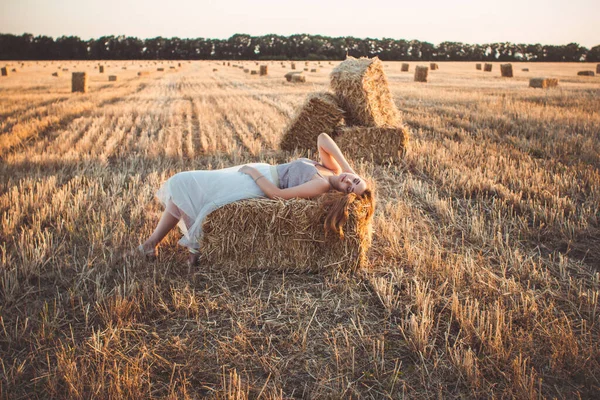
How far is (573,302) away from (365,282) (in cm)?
145

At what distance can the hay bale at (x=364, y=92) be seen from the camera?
726 cm

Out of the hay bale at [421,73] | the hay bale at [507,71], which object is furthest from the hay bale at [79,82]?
the hay bale at [507,71]

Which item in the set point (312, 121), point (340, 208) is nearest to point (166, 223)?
point (340, 208)

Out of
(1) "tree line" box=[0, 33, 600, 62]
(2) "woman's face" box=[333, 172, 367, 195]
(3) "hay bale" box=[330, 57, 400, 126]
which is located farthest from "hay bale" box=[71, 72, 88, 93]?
(1) "tree line" box=[0, 33, 600, 62]

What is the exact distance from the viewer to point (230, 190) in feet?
11.9

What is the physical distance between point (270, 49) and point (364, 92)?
3097 inches

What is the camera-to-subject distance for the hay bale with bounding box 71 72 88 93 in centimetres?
1662

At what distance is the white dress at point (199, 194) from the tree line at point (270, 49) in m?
65.4

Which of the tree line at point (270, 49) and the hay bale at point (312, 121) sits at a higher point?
the tree line at point (270, 49)

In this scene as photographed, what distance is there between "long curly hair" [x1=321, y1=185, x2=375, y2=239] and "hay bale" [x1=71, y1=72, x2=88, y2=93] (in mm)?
16352

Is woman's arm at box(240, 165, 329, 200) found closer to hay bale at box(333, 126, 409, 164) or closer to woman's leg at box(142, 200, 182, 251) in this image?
woman's leg at box(142, 200, 182, 251)

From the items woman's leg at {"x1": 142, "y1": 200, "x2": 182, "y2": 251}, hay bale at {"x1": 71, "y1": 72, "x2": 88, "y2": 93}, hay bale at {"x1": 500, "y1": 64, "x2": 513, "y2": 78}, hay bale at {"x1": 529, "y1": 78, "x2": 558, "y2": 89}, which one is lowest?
woman's leg at {"x1": 142, "y1": 200, "x2": 182, "y2": 251}

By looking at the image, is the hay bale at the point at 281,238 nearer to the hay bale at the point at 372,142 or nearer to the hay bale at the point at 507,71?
the hay bale at the point at 372,142

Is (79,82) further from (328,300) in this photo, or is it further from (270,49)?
(270,49)
